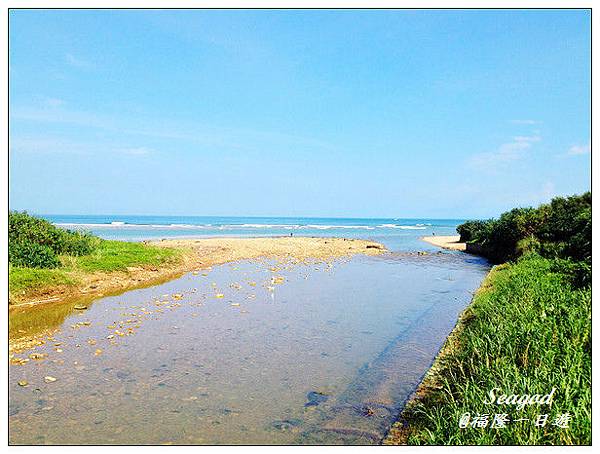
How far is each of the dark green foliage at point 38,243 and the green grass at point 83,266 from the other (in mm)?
348

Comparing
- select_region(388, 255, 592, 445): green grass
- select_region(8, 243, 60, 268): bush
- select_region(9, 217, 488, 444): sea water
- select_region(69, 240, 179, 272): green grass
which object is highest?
select_region(8, 243, 60, 268): bush

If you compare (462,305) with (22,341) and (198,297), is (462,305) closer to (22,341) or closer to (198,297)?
(198,297)

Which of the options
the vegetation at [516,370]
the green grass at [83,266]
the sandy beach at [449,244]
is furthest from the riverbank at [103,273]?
the sandy beach at [449,244]

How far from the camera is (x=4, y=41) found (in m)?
5.52

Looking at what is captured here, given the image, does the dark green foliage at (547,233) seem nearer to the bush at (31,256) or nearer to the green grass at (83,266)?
the green grass at (83,266)

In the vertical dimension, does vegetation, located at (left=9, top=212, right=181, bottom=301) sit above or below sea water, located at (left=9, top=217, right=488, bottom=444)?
above

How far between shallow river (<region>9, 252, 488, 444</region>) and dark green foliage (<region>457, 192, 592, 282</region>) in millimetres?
4363

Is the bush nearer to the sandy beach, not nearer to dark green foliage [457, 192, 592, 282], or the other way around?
dark green foliage [457, 192, 592, 282]

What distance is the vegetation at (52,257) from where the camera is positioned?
410 inches

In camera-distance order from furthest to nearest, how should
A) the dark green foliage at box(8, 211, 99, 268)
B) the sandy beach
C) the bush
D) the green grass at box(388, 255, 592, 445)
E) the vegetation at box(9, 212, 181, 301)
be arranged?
the sandy beach → the dark green foliage at box(8, 211, 99, 268) → the bush → the vegetation at box(9, 212, 181, 301) → the green grass at box(388, 255, 592, 445)

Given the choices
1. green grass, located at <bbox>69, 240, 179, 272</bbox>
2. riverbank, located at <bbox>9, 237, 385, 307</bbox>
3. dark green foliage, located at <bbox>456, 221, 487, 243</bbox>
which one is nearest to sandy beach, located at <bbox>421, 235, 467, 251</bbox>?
dark green foliage, located at <bbox>456, 221, 487, 243</bbox>

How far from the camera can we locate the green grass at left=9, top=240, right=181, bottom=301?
32.5 ft
